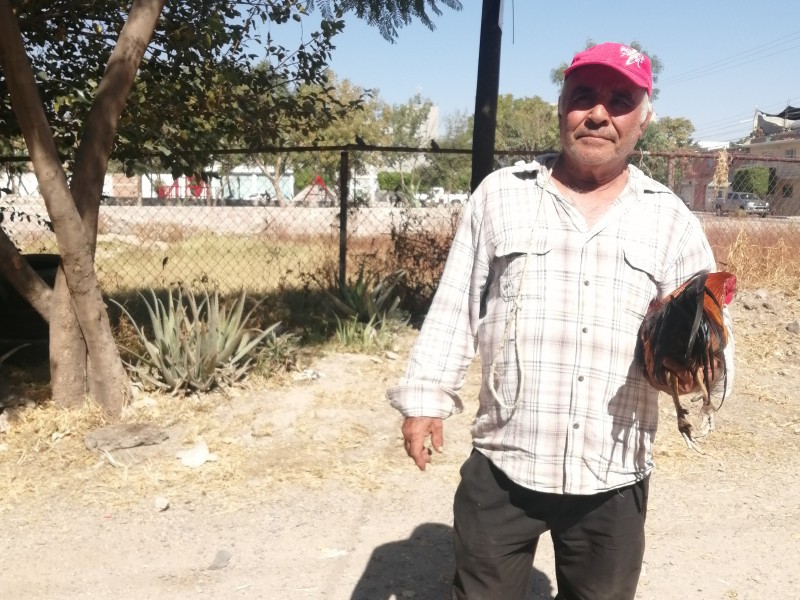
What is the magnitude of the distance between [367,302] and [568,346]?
17.7 feet

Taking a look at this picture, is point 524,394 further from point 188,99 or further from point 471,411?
point 188,99

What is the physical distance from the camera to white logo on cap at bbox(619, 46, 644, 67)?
2225 mm

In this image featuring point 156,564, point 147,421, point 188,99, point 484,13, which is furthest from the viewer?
point 484,13

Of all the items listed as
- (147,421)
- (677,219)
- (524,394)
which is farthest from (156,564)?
(677,219)

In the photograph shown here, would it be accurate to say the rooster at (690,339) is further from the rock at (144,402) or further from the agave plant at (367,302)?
the agave plant at (367,302)

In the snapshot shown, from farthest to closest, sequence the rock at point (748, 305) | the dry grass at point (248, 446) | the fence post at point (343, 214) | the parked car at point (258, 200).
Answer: the parked car at point (258, 200), the rock at point (748, 305), the fence post at point (343, 214), the dry grass at point (248, 446)

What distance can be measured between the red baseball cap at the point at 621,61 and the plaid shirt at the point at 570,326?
301 mm

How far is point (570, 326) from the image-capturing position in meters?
2.27

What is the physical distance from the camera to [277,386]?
6188mm

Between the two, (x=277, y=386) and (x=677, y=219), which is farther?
(x=277, y=386)

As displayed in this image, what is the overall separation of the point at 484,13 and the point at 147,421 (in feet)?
14.1

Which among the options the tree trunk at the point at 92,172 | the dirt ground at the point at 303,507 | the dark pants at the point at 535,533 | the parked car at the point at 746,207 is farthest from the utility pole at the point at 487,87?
the parked car at the point at 746,207

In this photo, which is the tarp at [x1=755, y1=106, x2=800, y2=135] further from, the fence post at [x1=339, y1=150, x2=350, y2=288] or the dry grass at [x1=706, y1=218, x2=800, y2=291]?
the fence post at [x1=339, y1=150, x2=350, y2=288]

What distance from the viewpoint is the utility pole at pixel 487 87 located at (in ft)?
23.0
